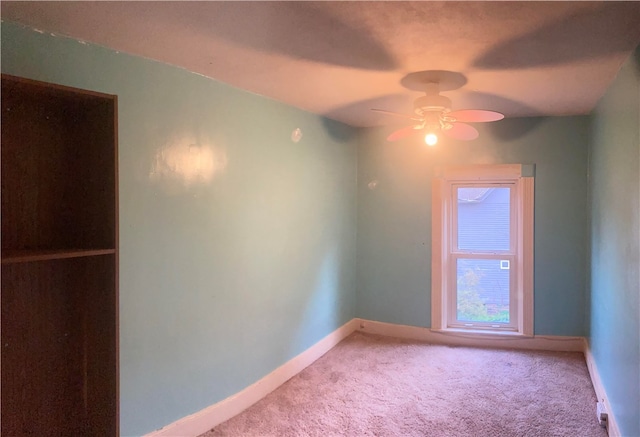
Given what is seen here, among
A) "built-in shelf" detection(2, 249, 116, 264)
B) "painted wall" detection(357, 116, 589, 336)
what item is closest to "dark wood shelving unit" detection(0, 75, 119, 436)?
"built-in shelf" detection(2, 249, 116, 264)

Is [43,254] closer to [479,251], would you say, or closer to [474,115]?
[474,115]

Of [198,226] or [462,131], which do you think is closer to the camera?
[198,226]

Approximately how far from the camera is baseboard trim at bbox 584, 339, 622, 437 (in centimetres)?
257

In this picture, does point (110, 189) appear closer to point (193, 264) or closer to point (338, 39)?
point (193, 264)

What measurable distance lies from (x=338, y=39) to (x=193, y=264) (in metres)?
1.46

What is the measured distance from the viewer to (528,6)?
5.74ft

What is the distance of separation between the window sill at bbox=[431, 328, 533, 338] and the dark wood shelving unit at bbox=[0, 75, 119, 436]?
3.35 m

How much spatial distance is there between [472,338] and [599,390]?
1347mm

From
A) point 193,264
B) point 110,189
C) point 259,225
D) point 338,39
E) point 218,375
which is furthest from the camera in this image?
point 259,225

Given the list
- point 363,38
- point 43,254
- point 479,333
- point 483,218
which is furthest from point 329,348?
point 43,254

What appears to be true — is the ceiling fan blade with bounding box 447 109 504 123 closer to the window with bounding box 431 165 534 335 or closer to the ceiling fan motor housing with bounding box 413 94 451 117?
the ceiling fan motor housing with bounding box 413 94 451 117

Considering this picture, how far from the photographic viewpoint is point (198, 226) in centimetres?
270

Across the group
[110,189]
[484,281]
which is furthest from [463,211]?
[110,189]

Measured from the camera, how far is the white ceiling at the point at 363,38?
179 cm
